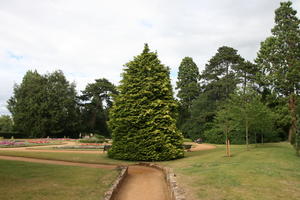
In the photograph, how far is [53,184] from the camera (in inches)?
330

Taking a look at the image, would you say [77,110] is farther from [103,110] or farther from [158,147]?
[158,147]

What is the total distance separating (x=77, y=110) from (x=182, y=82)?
27493 millimetres

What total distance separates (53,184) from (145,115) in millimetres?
9647

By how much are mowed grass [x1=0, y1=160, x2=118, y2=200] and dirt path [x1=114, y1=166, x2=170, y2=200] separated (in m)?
0.73

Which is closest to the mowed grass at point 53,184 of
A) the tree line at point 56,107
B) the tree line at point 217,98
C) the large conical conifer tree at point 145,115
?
the large conical conifer tree at point 145,115

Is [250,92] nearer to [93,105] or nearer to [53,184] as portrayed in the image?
[53,184]

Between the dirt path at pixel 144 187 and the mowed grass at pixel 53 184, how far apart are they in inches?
28.7

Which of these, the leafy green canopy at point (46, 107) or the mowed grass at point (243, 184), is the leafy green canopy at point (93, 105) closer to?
the leafy green canopy at point (46, 107)

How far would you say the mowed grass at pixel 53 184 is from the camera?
273 inches

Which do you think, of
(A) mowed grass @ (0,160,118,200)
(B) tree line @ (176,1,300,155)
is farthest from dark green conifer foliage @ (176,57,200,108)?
(A) mowed grass @ (0,160,118,200)

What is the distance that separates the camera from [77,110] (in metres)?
56.9

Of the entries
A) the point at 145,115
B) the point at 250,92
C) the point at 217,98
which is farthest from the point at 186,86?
the point at 145,115

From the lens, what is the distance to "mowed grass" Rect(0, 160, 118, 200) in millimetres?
6932

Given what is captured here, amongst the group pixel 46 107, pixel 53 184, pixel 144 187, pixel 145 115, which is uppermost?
pixel 46 107
